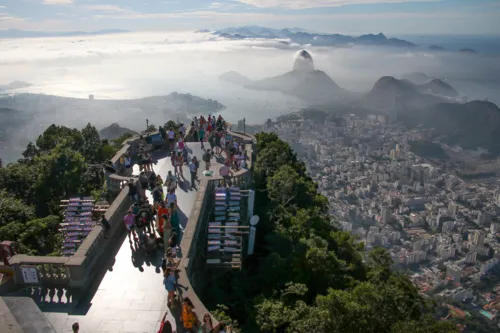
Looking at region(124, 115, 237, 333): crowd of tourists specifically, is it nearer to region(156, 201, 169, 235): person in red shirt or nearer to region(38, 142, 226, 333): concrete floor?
region(156, 201, 169, 235): person in red shirt

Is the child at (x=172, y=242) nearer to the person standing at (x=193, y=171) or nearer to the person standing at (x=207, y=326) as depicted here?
the person standing at (x=207, y=326)

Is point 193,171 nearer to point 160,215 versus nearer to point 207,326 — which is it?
point 160,215

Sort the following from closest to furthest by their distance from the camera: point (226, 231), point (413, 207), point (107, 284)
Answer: point (107, 284), point (226, 231), point (413, 207)

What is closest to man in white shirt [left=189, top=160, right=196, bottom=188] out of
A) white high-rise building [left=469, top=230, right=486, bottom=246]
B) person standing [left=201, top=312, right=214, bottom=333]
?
person standing [left=201, top=312, right=214, bottom=333]

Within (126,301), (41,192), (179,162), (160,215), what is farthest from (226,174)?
(41,192)

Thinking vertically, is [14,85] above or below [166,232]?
below

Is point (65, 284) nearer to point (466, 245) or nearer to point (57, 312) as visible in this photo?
point (57, 312)

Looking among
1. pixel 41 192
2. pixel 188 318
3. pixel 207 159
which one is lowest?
pixel 41 192
